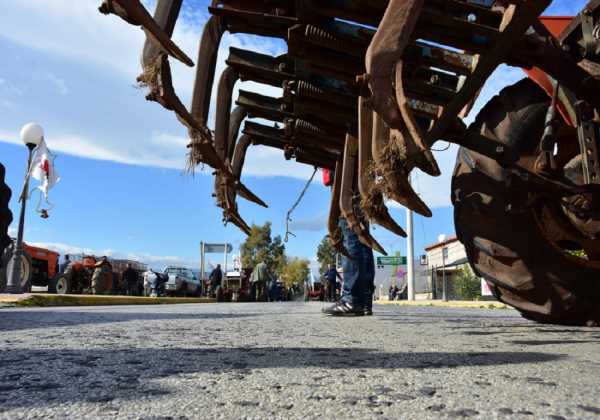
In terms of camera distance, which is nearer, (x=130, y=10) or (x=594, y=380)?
(x=594, y=380)

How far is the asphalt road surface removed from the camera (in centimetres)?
117

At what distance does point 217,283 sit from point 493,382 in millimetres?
21946

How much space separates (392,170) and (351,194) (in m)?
1.93

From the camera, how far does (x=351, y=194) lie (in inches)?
168

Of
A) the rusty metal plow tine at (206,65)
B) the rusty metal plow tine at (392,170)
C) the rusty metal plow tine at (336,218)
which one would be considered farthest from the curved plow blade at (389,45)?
the rusty metal plow tine at (336,218)

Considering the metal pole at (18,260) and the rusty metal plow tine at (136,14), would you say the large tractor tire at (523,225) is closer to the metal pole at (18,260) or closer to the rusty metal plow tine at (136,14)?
the rusty metal plow tine at (136,14)

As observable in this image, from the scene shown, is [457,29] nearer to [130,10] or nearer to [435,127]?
[435,127]

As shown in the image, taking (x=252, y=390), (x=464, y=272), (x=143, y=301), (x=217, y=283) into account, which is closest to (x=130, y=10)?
(x=252, y=390)

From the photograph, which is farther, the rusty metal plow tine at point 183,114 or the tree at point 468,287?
the tree at point 468,287

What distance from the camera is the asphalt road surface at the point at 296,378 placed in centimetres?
117

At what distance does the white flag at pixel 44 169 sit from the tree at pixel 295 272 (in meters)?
56.7

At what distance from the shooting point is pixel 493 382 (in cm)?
150

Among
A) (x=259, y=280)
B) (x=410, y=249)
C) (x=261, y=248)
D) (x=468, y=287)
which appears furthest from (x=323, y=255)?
(x=259, y=280)

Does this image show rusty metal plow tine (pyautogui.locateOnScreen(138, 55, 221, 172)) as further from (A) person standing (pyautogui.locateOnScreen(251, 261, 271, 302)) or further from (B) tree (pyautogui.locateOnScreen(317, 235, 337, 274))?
(B) tree (pyautogui.locateOnScreen(317, 235, 337, 274))
